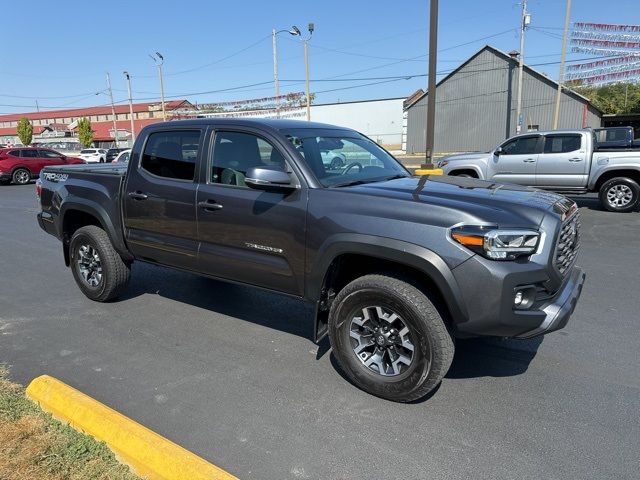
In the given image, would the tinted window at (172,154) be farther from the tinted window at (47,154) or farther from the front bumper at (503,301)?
the tinted window at (47,154)

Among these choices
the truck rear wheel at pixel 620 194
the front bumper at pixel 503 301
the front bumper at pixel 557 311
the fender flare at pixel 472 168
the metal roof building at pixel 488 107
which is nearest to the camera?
the front bumper at pixel 503 301

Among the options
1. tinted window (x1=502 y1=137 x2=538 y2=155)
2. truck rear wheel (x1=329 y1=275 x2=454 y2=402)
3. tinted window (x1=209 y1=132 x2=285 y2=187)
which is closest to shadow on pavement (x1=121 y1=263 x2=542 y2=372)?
truck rear wheel (x1=329 y1=275 x2=454 y2=402)

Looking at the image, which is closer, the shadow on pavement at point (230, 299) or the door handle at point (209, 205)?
the door handle at point (209, 205)

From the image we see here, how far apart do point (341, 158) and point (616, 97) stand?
7489cm

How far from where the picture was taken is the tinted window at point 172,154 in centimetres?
424

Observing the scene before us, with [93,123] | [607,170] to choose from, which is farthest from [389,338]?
[93,123]

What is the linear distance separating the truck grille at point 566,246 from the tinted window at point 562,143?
8.56 meters

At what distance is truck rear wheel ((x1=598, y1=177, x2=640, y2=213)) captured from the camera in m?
10.4

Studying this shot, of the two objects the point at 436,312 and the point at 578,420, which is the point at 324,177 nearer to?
the point at 436,312

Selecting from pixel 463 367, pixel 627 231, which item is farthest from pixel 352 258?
pixel 627 231

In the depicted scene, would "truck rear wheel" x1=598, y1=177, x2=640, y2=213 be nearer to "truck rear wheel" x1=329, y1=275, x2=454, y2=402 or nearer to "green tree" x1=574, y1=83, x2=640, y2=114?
"truck rear wheel" x1=329, y1=275, x2=454, y2=402

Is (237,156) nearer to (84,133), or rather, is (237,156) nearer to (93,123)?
(84,133)

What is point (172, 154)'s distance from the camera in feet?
14.5

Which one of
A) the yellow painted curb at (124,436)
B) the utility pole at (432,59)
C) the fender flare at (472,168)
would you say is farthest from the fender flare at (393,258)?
the utility pole at (432,59)
